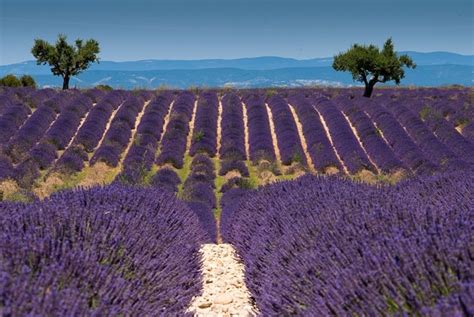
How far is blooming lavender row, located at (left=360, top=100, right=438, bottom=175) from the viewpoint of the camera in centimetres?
1922

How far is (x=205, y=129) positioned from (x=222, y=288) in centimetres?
1926

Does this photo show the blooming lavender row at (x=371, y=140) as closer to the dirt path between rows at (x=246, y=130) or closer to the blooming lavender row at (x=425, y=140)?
the blooming lavender row at (x=425, y=140)

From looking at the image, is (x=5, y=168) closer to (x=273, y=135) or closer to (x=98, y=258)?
(x=273, y=135)

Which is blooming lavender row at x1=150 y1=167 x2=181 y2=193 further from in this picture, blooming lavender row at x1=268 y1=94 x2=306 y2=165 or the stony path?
Result: the stony path

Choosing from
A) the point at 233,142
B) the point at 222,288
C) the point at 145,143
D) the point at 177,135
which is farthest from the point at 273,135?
the point at 222,288

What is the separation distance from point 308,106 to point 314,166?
8.98m

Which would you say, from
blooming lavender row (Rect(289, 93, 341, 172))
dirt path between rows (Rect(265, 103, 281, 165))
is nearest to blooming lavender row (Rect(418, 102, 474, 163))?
blooming lavender row (Rect(289, 93, 341, 172))

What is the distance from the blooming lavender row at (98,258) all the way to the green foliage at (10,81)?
113ft

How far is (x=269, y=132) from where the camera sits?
25469 millimetres

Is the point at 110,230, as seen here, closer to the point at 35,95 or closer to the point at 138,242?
the point at 138,242

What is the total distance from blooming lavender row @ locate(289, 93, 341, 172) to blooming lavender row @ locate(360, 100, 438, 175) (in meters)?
2.50

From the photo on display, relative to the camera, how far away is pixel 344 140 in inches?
913

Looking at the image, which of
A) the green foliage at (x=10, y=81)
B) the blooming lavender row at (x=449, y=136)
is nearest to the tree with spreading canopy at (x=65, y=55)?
the green foliage at (x=10, y=81)

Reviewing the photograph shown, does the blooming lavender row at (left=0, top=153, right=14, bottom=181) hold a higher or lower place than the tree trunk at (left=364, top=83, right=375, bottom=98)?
lower
